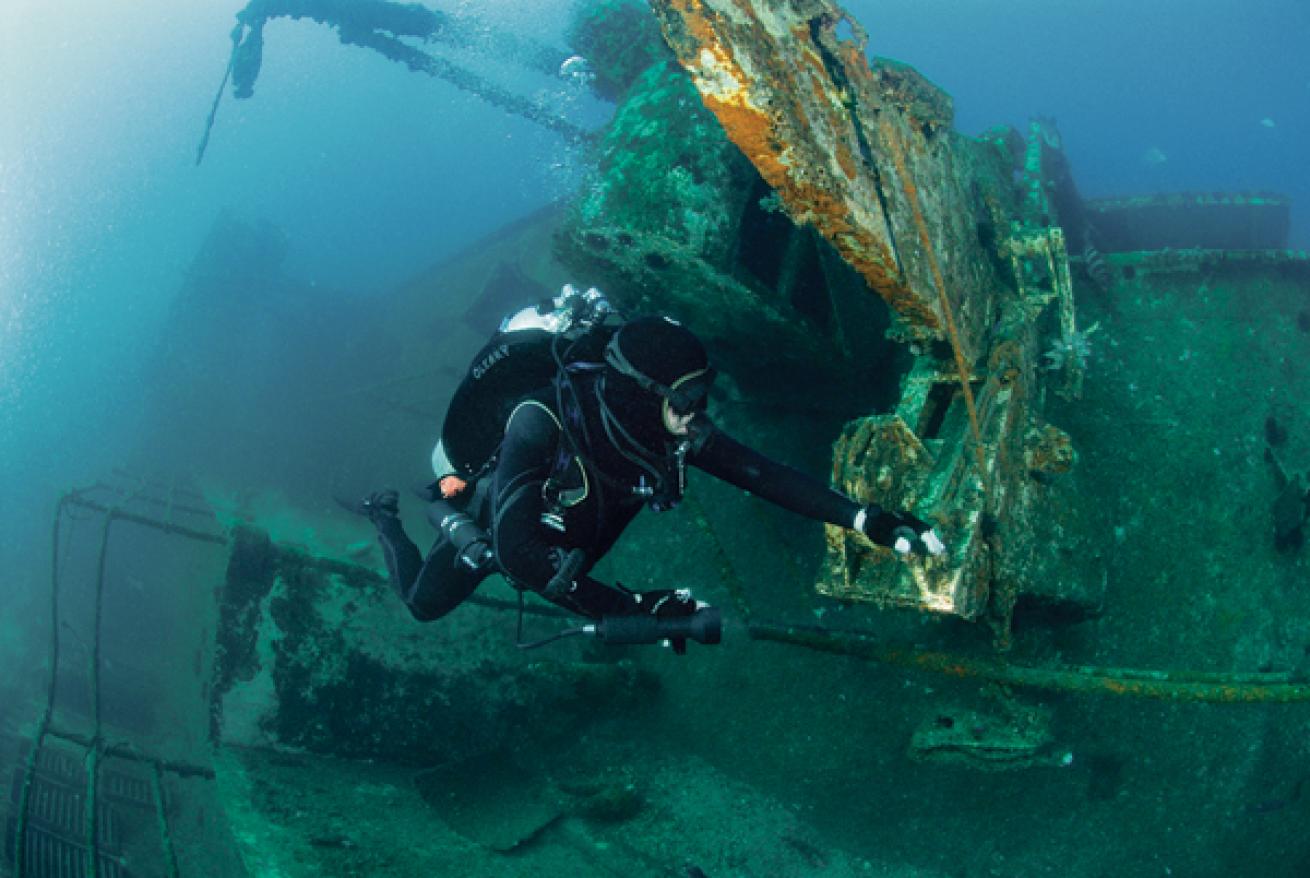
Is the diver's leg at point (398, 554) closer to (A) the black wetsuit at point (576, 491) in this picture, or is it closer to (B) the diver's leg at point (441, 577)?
(B) the diver's leg at point (441, 577)

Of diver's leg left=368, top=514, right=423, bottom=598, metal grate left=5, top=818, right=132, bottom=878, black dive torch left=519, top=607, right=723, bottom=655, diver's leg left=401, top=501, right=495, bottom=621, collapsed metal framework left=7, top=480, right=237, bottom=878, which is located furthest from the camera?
metal grate left=5, top=818, right=132, bottom=878

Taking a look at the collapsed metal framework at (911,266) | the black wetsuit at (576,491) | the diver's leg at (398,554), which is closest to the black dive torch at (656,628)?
the black wetsuit at (576,491)

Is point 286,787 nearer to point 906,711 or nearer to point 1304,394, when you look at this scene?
point 906,711

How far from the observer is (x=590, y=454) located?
2.86 metres

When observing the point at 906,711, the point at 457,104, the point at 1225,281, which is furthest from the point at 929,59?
the point at 457,104

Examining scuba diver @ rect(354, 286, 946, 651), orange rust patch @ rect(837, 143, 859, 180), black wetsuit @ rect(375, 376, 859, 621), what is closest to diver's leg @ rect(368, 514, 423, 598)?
scuba diver @ rect(354, 286, 946, 651)

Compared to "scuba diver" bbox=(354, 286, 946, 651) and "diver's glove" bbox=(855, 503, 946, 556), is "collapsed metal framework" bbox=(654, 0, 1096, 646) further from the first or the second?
"scuba diver" bbox=(354, 286, 946, 651)

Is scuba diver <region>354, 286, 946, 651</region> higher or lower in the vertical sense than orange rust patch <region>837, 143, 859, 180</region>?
lower

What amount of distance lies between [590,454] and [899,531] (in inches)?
50.6

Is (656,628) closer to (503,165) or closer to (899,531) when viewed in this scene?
(899,531)

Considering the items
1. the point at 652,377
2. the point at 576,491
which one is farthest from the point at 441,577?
the point at 652,377

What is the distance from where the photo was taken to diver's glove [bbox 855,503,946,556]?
110 inches

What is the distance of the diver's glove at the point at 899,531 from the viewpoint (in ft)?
9.17

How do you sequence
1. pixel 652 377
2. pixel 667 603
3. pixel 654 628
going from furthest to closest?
pixel 667 603 < pixel 654 628 < pixel 652 377
